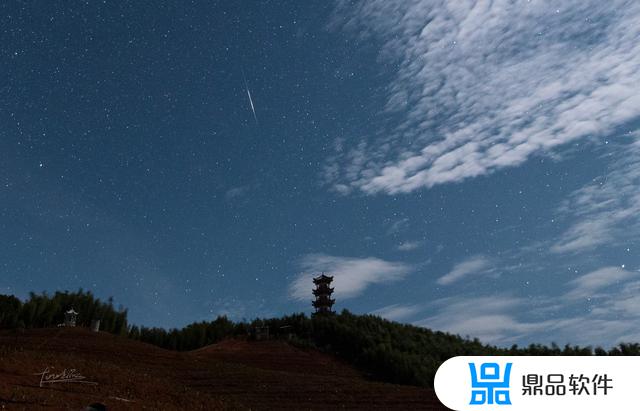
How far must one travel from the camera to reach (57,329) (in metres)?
32.4

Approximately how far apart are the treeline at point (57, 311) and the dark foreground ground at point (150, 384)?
26.9 feet

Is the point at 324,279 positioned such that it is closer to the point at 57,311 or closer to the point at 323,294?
the point at 323,294

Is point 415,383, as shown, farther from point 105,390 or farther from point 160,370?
point 105,390

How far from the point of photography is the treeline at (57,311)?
38.8m

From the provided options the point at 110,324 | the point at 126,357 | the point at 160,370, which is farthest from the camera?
the point at 110,324

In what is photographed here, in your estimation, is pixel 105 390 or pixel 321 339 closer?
pixel 105 390

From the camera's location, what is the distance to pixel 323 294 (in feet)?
205

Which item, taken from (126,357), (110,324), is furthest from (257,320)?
(126,357)

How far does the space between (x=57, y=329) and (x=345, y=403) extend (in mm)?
22686

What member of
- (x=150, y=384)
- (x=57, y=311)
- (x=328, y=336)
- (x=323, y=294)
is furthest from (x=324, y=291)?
(x=150, y=384)
